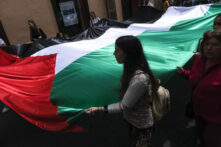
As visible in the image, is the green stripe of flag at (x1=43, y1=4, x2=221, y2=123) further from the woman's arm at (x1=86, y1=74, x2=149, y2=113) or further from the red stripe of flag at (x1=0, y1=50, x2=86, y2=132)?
the woman's arm at (x1=86, y1=74, x2=149, y2=113)

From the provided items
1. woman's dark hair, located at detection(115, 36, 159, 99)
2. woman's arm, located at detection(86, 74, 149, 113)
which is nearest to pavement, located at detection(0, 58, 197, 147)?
woman's arm, located at detection(86, 74, 149, 113)

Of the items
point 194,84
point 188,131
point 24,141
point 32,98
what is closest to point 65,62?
point 32,98

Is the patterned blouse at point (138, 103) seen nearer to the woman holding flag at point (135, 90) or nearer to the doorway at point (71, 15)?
the woman holding flag at point (135, 90)

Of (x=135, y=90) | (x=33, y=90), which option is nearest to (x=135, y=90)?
(x=135, y=90)

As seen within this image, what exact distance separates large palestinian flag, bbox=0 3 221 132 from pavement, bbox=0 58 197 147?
2.76ft

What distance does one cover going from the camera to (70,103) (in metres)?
1.61

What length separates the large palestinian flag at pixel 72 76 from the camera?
1.57m

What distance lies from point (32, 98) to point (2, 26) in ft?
15.3

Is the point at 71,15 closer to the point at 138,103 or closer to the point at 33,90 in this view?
the point at 33,90

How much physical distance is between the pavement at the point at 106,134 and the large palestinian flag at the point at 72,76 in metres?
0.84

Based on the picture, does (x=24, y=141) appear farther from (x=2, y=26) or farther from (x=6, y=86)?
(x=2, y=26)

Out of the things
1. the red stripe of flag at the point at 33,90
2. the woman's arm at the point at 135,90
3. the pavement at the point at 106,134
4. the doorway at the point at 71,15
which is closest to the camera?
the woman's arm at the point at 135,90

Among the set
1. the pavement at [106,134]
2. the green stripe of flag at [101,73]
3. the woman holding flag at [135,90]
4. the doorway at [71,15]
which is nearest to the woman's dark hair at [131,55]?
the woman holding flag at [135,90]

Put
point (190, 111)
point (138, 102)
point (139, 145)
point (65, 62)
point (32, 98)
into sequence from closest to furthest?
point (138, 102), point (139, 145), point (190, 111), point (32, 98), point (65, 62)
